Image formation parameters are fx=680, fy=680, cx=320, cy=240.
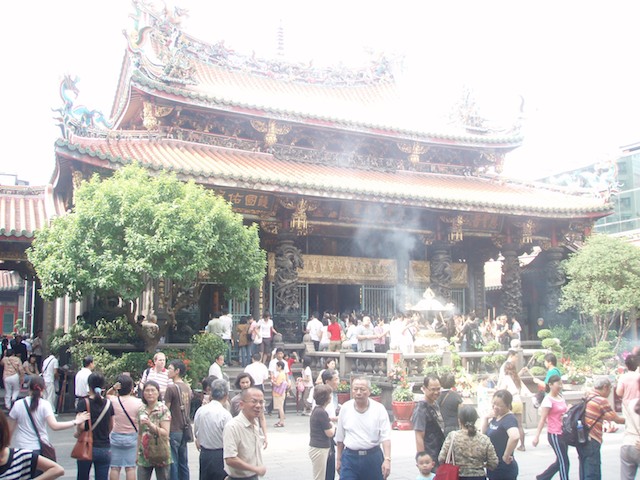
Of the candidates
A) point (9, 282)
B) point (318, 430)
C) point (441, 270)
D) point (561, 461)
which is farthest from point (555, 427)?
point (9, 282)

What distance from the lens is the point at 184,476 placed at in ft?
25.1

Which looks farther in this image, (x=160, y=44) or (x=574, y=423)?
(x=160, y=44)

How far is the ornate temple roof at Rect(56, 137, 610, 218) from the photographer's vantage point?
15.4 m

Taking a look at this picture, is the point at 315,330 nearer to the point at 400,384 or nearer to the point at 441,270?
the point at 400,384

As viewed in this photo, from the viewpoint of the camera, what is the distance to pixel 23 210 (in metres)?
16.5

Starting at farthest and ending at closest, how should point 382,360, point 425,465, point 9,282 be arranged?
point 9,282 → point 382,360 → point 425,465

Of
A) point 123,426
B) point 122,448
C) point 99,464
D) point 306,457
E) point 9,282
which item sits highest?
point 9,282

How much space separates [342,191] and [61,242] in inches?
275

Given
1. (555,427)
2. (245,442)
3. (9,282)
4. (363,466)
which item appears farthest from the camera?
(9,282)

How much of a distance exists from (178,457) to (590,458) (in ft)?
14.3

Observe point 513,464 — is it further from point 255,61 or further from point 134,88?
point 255,61

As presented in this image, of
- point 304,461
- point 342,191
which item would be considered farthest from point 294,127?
point 304,461

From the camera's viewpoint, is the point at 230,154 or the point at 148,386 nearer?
the point at 148,386

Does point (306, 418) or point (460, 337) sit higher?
point (460, 337)
